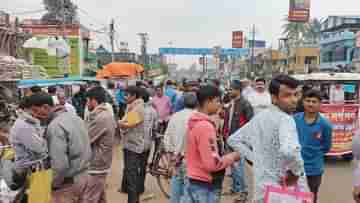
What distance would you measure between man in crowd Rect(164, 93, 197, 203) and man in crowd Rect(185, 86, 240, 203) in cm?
100

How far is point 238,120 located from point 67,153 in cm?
293

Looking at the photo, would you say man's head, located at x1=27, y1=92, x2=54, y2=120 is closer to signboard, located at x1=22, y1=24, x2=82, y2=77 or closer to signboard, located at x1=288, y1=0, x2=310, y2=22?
signboard, located at x1=22, y1=24, x2=82, y2=77

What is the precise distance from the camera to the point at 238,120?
20.1 ft

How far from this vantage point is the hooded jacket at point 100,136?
16.0 ft

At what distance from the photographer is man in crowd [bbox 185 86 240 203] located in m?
3.33

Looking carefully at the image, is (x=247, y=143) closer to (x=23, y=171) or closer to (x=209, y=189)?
(x=209, y=189)

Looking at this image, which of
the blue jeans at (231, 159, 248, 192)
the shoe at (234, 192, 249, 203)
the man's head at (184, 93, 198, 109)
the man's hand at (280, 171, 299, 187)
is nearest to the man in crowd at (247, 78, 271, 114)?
the blue jeans at (231, 159, 248, 192)

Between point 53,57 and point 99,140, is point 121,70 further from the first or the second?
point 53,57

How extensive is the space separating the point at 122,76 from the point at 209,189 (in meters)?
11.8

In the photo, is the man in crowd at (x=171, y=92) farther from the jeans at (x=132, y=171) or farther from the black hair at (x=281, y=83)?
the black hair at (x=281, y=83)

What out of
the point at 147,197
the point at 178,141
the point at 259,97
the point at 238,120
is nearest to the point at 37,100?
the point at 178,141

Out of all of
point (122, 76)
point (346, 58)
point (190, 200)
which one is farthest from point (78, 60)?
point (346, 58)

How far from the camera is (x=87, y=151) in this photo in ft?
13.5

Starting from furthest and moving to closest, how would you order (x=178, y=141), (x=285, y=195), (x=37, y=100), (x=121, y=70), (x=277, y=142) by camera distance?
1. (x=121, y=70)
2. (x=178, y=141)
3. (x=37, y=100)
4. (x=277, y=142)
5. (x=285, y=195)
